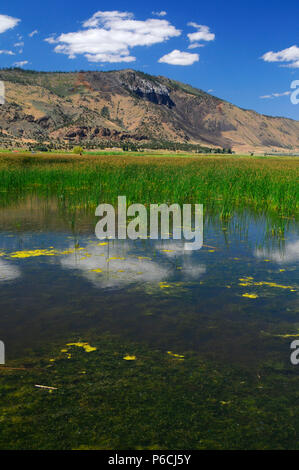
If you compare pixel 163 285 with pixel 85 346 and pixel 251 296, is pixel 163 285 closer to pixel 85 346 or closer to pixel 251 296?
pixel 251 296

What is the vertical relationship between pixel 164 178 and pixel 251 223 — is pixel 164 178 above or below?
above

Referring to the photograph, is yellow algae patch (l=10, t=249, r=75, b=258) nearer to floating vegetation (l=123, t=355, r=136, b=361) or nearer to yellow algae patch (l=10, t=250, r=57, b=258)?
yellow algae patch (l=10, t=250, r=57, b=258)

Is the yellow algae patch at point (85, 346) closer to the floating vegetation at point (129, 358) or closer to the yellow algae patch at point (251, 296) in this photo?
the floating vegetation at point (129, 358)

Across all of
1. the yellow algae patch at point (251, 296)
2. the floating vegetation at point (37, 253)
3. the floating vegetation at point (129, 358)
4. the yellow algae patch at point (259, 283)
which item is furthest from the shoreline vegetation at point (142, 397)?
the floating vegetation at point (37, 253)

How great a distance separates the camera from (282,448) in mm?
3066

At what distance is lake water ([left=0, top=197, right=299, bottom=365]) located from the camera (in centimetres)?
476

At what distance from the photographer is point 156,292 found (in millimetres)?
6281

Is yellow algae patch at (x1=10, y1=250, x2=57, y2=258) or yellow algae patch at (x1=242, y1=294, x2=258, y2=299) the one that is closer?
yellow algae patch at (x1=242, y1=294, x2=258, y2=299)

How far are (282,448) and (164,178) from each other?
17.3 m

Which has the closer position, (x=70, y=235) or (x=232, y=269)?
(x=232, y=269)

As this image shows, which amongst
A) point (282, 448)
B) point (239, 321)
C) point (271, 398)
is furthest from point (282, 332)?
point (282, 448)

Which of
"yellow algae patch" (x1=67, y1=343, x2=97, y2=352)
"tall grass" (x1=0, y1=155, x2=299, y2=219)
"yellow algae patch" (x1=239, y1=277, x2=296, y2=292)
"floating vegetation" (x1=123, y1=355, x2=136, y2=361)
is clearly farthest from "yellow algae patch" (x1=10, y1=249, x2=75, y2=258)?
"tall grass" (x1=0, y1=155, x2=299, y2=219)

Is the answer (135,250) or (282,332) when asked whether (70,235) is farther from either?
(282,332)

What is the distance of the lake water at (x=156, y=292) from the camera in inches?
187
